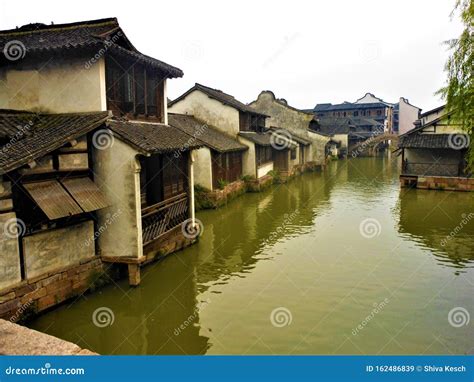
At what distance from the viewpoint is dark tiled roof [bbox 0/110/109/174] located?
814cm

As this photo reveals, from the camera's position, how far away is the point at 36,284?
8.79 metres

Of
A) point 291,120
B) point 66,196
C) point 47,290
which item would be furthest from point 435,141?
point 47,290

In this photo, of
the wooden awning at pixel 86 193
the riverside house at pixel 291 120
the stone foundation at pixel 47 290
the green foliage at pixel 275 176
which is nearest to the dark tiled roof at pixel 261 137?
the green foliage at pixel 275 176

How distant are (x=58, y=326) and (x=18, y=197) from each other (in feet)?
10.0

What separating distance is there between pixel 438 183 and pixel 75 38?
997 inches

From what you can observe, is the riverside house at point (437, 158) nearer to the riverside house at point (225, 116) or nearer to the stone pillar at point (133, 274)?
the riverside house at point (225, 116)

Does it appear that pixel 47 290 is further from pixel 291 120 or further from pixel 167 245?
pixel 291 120

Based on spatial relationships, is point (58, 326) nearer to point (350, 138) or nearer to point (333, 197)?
point (333, 197)

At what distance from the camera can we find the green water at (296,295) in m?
8.20

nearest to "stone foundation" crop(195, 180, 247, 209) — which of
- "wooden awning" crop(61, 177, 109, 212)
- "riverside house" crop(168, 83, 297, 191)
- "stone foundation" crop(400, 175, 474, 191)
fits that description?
"riverside house" crop(168, 83, 297, 191)

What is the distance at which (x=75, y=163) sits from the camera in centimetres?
1000

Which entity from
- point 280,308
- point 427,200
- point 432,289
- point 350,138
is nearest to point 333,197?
point 427,200

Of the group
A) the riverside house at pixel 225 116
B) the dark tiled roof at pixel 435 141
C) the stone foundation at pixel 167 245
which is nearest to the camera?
the stone foundation at pixel 167 245

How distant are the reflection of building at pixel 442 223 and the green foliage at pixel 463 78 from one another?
20.7 ft
